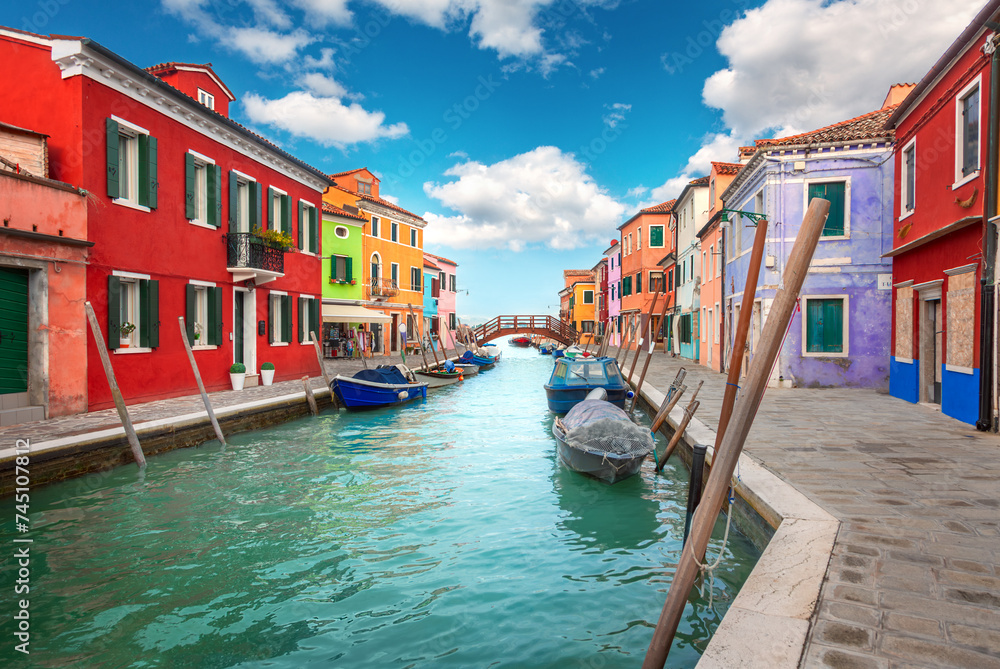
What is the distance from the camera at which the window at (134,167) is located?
10875mm

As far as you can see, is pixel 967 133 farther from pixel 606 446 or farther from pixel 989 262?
pixel 606 446

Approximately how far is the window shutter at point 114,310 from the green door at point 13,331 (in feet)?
4.33

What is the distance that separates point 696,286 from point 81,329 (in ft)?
73.3

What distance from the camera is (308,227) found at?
18797mm

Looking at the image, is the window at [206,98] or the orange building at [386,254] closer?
the window at [206,98]

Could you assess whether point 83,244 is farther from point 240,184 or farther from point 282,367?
point 282,367

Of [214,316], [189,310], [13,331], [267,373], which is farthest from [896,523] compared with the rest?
[267,373]

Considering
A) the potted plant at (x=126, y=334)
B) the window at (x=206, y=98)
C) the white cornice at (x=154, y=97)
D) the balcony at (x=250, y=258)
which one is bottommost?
the potted plant at (x=126, y=334)

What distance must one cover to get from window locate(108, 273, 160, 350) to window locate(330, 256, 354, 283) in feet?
49.7

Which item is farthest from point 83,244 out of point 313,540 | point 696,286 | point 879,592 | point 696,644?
point 696,286

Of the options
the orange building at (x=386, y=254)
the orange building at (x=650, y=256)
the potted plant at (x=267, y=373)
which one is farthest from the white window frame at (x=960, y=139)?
the orange building at (x=650, y=256)

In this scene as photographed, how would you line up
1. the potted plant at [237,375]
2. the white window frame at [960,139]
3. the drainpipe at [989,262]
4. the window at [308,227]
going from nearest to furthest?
1. the drainpipe at [989,262]
2. the white window frame at [960,139]
3. the potted plant at [237,375]
4. the window at [308,227]

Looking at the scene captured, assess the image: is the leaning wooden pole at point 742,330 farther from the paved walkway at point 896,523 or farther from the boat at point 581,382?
the boat at point 581,382

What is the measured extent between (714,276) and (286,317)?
15.5 metres
